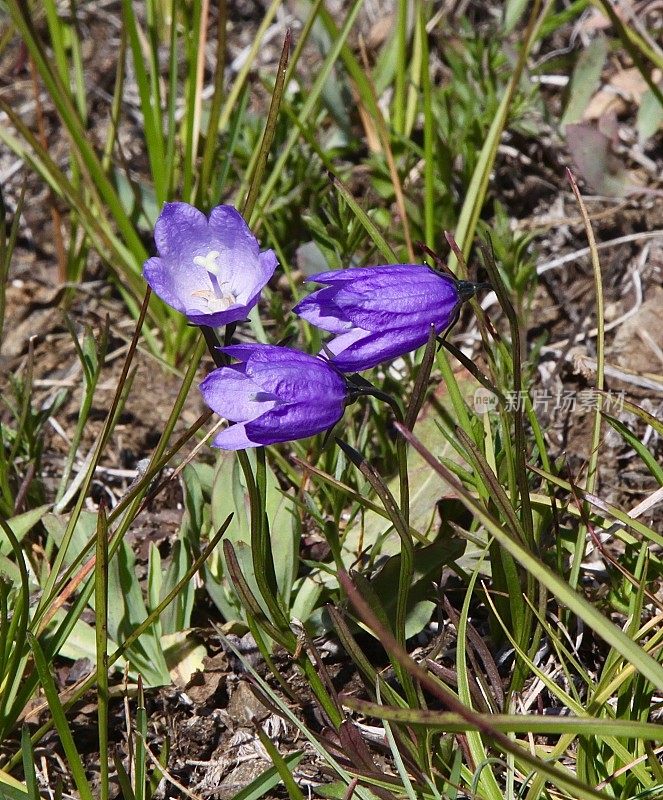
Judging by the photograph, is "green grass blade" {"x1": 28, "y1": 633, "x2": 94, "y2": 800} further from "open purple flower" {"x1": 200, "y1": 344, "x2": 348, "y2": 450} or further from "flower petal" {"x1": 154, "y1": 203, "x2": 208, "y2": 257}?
"flower petal" {"x1": 154, "y1": 203, "x2": 208, "y2": 257}

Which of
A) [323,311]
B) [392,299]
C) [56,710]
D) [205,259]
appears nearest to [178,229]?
[205,259]

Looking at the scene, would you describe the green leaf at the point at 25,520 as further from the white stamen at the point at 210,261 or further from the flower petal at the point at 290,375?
the flower petal at the point at 290,375

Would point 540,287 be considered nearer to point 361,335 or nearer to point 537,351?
point 537,351

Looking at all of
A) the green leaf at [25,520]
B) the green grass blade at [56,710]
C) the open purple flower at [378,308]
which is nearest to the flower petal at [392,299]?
the open purple flower at [378,308]

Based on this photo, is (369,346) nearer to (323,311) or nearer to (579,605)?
(323,311)

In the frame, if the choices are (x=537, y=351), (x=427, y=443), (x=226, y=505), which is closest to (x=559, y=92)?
(x=537, y=351)
